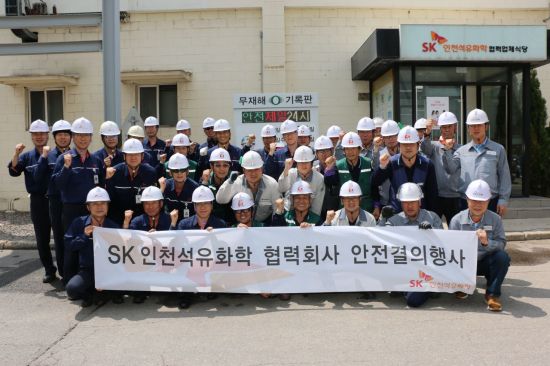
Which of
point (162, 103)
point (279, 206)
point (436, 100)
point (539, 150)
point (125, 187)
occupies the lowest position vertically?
point (279, 206)

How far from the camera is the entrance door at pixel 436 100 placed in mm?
11805

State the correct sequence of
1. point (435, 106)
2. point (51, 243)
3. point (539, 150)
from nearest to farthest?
point (51, 243) → point (435, 106) → point (539, 150)

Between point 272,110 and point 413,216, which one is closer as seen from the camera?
point 413,216

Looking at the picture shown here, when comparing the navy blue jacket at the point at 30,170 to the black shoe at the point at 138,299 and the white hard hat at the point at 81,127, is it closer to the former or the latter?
the white hard hat at the point at 81,127

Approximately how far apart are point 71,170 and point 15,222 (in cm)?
665

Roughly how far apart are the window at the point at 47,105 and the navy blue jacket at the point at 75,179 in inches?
315

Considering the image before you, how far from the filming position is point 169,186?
21.3ft

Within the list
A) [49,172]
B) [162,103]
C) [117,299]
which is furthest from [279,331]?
[162,103]

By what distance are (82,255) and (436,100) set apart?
29.3 ft

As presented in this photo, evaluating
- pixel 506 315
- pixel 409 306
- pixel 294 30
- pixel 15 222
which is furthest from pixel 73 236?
pixel 294 30

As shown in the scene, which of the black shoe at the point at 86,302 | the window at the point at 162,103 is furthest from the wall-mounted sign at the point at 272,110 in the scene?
the black shoe at the point at 86,302

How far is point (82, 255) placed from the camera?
5.91m

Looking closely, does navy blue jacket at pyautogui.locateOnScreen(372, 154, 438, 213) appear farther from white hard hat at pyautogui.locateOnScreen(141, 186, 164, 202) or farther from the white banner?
white hard hat at pyautogui.locateOnScreen(141, 186, 164, 202)

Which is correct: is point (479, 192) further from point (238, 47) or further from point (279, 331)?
point (238, 47)
